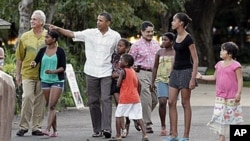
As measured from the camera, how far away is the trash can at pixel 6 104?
655 centimetres

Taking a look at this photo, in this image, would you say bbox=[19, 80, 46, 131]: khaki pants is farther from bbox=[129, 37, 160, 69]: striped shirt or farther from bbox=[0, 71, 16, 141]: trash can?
bbox=[0, 71, 16, 141]: trash can

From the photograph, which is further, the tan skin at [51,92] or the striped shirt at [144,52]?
the striped shirt at [144,52]

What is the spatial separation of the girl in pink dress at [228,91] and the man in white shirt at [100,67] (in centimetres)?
211

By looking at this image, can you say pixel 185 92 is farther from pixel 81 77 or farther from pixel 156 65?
pixel 81 77

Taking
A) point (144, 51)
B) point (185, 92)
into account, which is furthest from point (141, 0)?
point (185, 92)

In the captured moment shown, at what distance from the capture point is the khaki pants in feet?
A: 38.4

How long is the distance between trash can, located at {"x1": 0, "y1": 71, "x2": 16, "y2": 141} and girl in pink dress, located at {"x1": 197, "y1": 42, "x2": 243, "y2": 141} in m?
4.04

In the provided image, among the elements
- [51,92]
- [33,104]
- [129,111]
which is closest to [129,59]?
[129,111]

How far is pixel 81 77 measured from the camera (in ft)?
64.3

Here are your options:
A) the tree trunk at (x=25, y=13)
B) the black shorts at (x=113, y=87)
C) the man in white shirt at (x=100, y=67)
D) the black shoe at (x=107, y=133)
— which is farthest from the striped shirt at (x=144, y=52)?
the tree trunk at (x=25, y=13)

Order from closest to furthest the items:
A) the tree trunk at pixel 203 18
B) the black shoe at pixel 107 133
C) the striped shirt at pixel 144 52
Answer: the black shoe at pixel 107 133, the striped shirt at pixel 144 52, the tree trunk at pixel 203 18

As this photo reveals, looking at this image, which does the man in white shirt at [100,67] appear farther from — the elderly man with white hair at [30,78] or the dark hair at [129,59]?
the elderly man with white hair at [30,78]

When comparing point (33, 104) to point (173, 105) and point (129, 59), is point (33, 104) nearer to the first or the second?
point (129, 59)

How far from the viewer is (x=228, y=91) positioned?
976 cm
